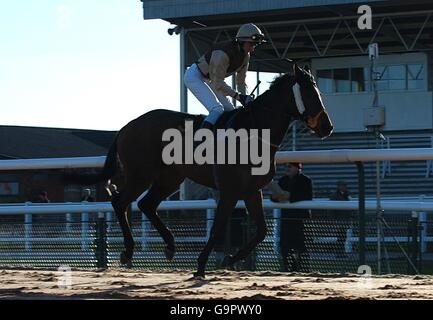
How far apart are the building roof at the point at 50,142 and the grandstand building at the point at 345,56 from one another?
9499mm

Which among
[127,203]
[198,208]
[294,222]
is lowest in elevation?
[294,222]

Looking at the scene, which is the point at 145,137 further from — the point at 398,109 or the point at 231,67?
the point at 398,109

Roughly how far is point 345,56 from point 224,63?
25212mm

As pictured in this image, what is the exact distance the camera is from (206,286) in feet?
22.8

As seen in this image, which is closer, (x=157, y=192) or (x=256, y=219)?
(x=256, y=219)

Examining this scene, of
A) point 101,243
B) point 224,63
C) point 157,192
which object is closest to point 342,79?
point 101,243

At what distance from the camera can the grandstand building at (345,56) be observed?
1096 inches

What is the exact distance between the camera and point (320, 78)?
111 feet

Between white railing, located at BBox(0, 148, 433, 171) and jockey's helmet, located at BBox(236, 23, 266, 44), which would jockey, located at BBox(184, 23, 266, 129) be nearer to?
jockey's helmet, located at BBox(236, 23, 266, 44)

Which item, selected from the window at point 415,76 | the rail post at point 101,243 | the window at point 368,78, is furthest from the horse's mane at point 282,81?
the window at point 415,76

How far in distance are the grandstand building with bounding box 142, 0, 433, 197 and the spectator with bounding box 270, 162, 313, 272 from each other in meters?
13.5

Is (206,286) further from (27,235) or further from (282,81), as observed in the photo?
(27,235)

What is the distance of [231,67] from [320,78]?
25589 mm

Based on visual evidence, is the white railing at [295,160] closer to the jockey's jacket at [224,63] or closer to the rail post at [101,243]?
the rail post at [101,243]
